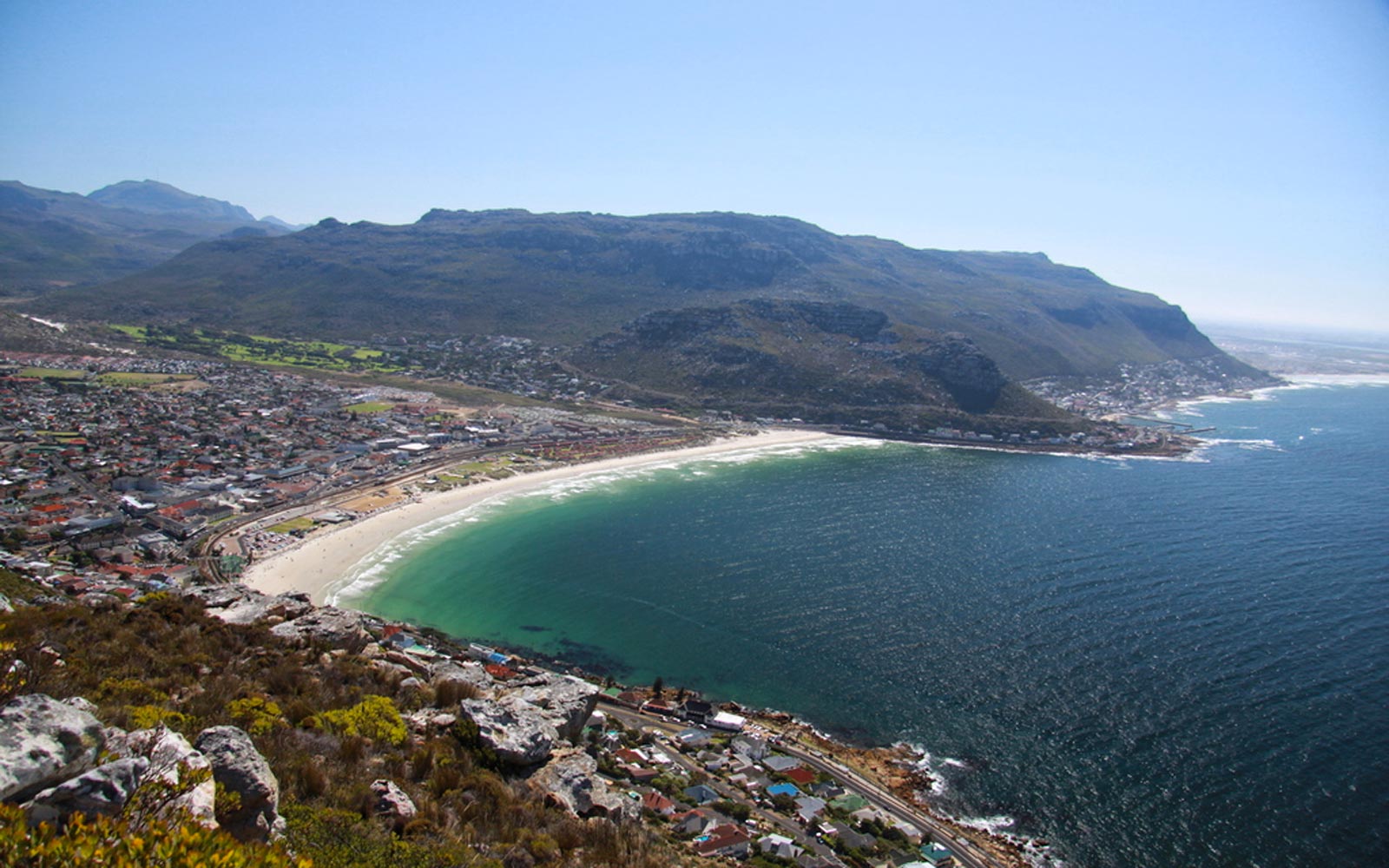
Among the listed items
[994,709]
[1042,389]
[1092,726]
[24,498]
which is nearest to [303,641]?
[994,709]

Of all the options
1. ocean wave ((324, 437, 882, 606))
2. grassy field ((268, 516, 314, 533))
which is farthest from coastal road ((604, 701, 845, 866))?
grassy field ((268, 516, 314, 533))

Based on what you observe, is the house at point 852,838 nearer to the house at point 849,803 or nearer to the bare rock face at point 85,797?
the house at point 849,803

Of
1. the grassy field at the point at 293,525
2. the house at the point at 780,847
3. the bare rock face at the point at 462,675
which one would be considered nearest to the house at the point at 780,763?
the house at the point at 780,847

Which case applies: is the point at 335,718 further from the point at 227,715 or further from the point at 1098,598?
the point at 1098,598

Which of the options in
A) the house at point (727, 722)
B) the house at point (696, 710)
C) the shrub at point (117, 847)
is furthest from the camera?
the house at point (696, 710)

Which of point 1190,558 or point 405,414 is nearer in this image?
point 1190,558

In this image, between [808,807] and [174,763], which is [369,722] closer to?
[174,763]

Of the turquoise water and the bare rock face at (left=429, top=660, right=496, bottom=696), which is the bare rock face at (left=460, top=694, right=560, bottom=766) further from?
the turquoise water
